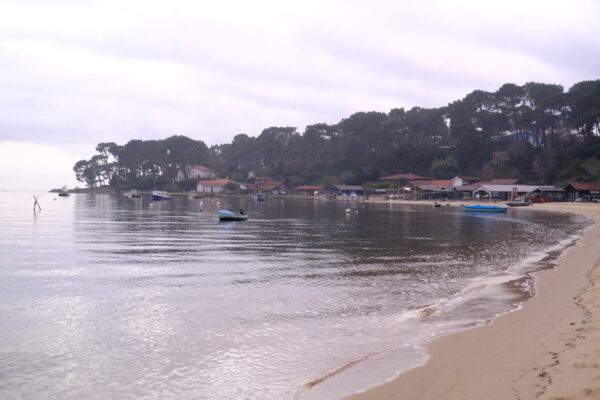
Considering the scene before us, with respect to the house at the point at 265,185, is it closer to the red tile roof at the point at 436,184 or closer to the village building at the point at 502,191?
the red tile roof at the point at 436,184

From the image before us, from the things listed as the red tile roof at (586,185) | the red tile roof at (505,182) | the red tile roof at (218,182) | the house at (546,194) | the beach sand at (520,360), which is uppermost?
the red tile roof at (218,182)

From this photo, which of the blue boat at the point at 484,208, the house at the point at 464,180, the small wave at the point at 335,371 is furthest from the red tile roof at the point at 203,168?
the small wave at the point at 335,371

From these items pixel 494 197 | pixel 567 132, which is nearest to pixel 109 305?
pixel 494 197

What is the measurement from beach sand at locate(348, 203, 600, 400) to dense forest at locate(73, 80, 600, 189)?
88.6 meters

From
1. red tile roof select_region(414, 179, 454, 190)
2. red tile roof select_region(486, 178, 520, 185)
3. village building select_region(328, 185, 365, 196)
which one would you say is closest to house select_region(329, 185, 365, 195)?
village building select_region(328, 185, 365, 196)

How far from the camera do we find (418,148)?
418 feet

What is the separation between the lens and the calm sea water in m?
9.26

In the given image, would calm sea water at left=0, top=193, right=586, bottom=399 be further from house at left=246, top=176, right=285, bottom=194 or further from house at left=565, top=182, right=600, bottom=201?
house at left=246, top=176, right=285, bottom=194

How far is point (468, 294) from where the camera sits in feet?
54.2

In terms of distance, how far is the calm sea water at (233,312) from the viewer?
30.4 ft

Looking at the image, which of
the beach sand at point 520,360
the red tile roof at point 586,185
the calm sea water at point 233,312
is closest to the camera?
the beach sand at point 520,360

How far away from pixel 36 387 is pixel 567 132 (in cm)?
11419

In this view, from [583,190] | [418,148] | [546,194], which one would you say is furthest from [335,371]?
[418,148]

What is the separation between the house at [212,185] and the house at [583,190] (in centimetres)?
8826
